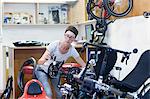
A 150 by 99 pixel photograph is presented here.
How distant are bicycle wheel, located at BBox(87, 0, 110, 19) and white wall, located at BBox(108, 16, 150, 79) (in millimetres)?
198

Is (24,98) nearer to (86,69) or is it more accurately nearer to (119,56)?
(86,69)

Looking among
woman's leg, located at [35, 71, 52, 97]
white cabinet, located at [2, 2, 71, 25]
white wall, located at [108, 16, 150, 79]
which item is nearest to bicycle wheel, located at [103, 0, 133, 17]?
white wall, located at [108, 16, 150, 79]

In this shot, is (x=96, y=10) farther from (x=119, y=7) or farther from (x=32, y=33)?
(x=32, y=33)

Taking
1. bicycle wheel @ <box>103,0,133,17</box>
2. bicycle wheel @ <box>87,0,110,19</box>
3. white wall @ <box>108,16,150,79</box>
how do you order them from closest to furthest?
1. white wall @ <box>108,16,150,79</box>
2. bicycle wheel @ <box>103,0,133,17</box>
3. bicycle wheel @ <box>87,0,110,19</box>

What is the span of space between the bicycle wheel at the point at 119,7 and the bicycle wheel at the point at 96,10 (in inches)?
6.0

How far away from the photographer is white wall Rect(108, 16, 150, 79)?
3736mm

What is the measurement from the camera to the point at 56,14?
22.2 feet

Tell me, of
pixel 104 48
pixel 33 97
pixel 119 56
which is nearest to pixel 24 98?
pixel 33 97

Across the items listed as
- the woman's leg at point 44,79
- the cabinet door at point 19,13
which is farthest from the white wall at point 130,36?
the cabinet door at point 19,13

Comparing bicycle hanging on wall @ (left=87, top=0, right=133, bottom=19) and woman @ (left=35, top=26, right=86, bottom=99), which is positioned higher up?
bicycle hanging on wall @ (left=87, top=0, right=133, bottom=19)

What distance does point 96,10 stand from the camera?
4910 millimetres

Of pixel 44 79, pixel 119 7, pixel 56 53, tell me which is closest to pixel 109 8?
pixel 119 7

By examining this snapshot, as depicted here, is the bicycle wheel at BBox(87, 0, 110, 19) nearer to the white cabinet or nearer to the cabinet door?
the white cabinet

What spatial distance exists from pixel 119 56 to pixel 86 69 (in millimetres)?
965
